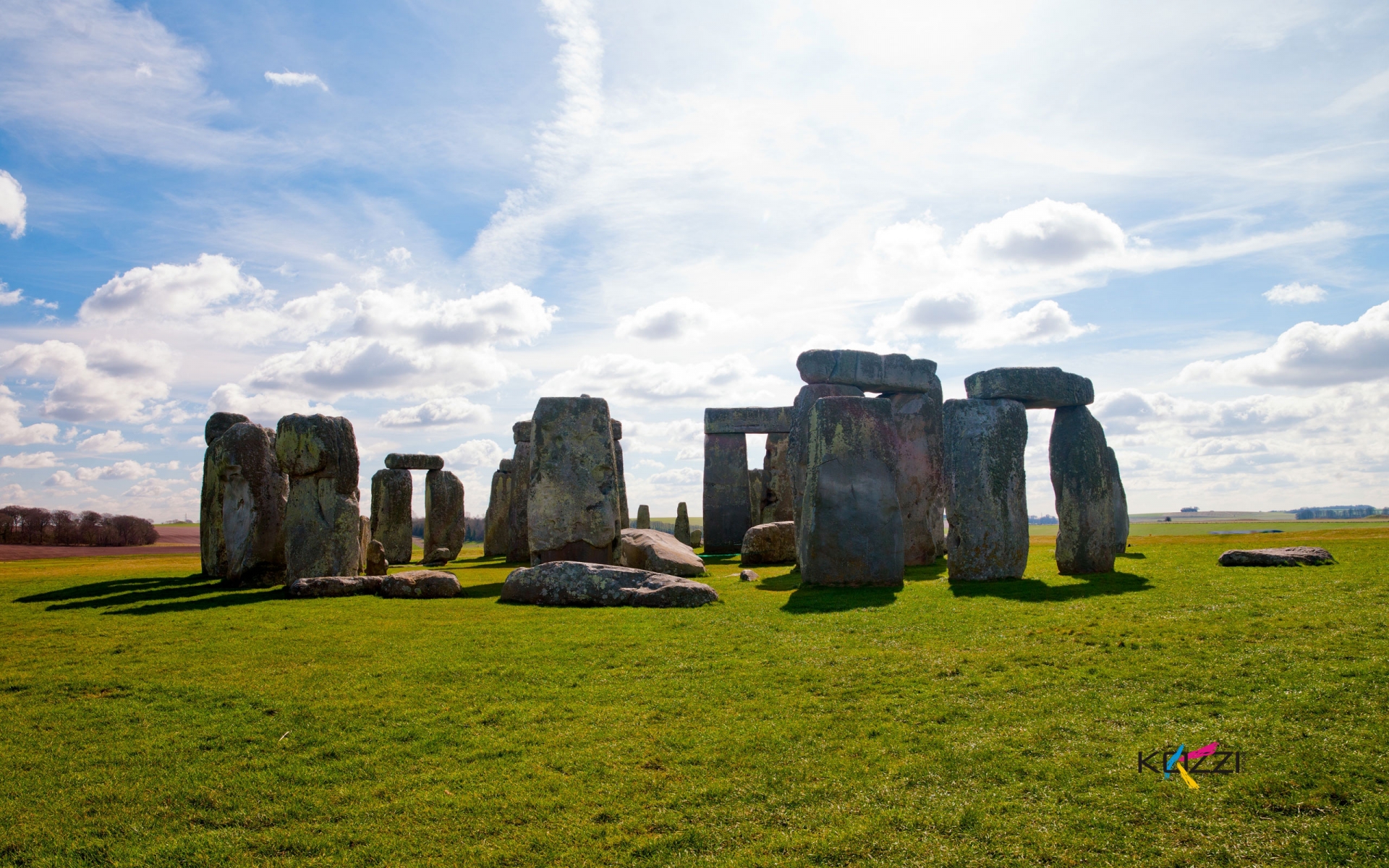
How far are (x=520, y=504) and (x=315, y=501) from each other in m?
7.12

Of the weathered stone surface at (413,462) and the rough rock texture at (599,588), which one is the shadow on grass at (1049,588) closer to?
the rough rock texture at (599,588)

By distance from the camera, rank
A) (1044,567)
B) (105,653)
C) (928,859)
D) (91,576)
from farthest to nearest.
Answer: (91,576)
(1044,567)
(105,653)
(928,859)

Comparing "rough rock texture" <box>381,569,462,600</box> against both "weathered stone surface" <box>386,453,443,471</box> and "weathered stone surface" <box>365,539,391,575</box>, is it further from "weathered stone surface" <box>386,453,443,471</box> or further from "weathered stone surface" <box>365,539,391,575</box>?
"weathered stone surface" <box>386,453,443,471</box>

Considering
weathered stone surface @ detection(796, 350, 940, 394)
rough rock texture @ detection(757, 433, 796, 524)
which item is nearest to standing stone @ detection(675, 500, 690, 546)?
rough rock texture @ detection(757, 433, 796, 524)

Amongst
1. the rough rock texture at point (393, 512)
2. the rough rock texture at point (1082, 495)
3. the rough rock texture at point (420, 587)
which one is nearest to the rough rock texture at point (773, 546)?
the rough rock texture at point (1082, 495)

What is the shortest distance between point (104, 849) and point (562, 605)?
5676 mm

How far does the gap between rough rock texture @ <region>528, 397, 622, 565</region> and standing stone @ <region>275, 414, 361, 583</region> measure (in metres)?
2.60

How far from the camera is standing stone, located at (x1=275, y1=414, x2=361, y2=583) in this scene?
35.1ft

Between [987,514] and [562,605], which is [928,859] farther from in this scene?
[987,514]

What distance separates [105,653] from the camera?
6309mm

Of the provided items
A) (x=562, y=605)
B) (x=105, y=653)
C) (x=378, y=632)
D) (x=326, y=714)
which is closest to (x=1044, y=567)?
(x=562, y=605)

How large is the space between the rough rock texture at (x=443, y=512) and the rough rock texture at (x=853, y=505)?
13.1m

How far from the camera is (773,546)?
14445 millimetres

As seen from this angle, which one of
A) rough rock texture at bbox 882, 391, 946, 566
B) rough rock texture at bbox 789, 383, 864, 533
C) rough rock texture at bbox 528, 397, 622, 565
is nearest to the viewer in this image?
rough rock texture at bbox 789, 383, 864, 533
